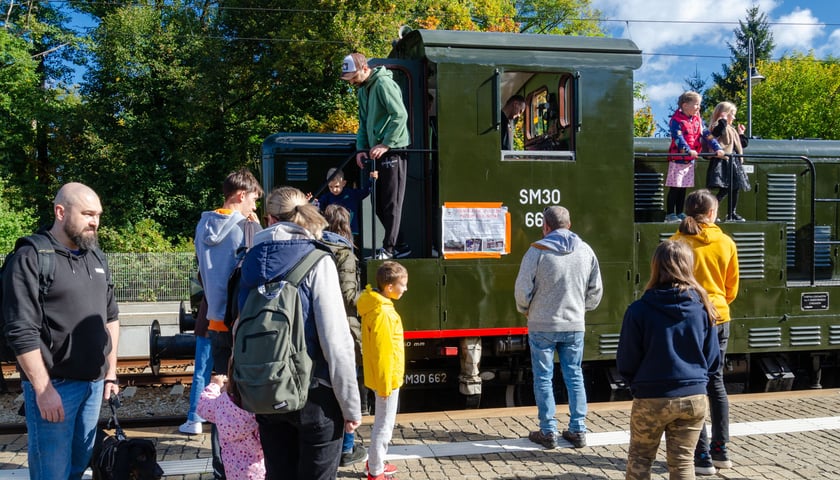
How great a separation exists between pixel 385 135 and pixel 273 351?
10.4ft

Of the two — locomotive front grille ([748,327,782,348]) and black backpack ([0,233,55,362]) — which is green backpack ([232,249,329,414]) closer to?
black backpack ([0,233,55,362])

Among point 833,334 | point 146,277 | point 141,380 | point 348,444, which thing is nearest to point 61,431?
point 348,444

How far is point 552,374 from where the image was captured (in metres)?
5.04

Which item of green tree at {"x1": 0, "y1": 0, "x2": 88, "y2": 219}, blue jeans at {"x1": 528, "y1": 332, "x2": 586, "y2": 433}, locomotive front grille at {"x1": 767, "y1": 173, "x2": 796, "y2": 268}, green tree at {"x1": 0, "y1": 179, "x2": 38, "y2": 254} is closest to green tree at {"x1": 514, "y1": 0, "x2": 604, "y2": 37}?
green tree at {"x1": 0, "y1": 0, "x2": 88, "y2": 219}

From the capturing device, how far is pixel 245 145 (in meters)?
25.0

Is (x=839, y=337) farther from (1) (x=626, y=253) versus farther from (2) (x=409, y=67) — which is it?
(2) (x=409, y=67)

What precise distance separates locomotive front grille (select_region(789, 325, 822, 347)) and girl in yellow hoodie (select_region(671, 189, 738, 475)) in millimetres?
2325

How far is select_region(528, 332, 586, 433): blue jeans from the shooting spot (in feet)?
16.4

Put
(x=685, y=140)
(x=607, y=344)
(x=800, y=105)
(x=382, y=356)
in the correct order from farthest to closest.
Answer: (x=800, y=105) < (x=685, y=140) < (x=607, y=344) < (x=382, y=356)

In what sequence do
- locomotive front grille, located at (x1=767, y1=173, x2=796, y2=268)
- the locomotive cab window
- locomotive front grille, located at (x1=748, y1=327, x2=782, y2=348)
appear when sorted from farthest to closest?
locomotive front grille, located at (x1=767, y1=173, x2=796, y2=268) → locomotive front grille, located at (x1=748, y1=327, x2=782, y2=348) → the locomotive cab window

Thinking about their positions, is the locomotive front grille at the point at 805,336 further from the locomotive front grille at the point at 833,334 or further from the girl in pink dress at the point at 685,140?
the girl in pink dress at the point at 685,140

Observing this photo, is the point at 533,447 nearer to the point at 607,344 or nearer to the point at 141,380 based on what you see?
the point at 607,344

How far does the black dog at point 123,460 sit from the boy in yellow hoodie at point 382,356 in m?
1.31

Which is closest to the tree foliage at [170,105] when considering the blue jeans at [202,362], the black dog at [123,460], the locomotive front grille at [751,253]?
the locomotive front grille at [751,253]
